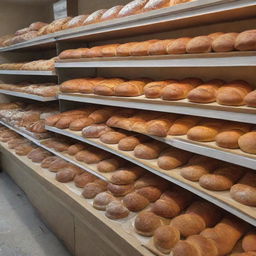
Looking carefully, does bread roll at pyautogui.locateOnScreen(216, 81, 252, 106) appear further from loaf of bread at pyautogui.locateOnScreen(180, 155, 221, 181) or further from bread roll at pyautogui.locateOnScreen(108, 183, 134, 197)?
bread roll at pyautogui.locateOnScreen(108, 183, 134, 197)

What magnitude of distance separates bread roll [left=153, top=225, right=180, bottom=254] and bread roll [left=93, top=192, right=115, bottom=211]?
480mm

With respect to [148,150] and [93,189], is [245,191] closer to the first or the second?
[148,150]

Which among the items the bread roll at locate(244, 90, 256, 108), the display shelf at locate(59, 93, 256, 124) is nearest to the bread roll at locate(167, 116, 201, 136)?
the display shelf at locate(59, 93, 256, 124)

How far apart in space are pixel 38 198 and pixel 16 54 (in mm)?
2544

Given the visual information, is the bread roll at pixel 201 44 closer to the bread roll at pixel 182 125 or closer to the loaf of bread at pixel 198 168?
the bread roll at pixel 182 125

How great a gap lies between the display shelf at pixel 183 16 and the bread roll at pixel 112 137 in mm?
785

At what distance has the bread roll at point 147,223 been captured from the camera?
1.57 meters

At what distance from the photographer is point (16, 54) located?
421 centimetres

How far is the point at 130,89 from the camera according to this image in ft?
6.36

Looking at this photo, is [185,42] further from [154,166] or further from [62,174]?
[62,174]

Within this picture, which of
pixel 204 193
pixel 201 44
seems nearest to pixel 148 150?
pixel 204 193

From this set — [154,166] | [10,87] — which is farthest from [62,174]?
[10,87]

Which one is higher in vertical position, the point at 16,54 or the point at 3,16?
the point at 3,16

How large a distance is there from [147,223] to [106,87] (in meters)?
1.05
